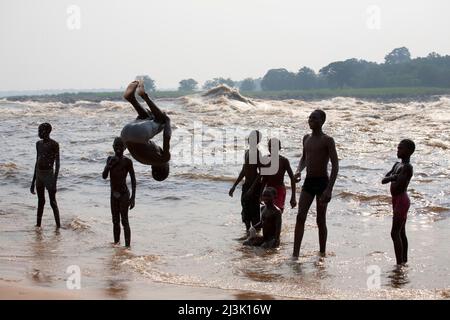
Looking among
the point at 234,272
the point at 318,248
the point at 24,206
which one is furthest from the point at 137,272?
the point at 24,206

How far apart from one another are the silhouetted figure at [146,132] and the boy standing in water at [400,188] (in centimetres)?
350

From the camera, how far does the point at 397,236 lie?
7895 mm

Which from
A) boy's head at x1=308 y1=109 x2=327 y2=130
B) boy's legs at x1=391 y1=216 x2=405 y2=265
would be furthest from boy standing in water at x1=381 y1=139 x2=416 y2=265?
boy's head at x1=308 y1=109 x2=327 y2=130

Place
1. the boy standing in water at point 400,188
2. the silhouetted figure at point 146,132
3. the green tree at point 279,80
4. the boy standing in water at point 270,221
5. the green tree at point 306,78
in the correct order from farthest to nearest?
the green tree at point 279,80 < the green tree at point 306,78 < the boy standing in water at point 270,221 < the boy standing in water at point 400,188 < the silhouetted figure at point 146,132

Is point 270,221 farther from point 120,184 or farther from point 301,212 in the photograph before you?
point 120,184

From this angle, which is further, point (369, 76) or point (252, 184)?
point (369, 76)

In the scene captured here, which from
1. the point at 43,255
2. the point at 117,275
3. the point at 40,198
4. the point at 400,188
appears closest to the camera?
the point at 117,275

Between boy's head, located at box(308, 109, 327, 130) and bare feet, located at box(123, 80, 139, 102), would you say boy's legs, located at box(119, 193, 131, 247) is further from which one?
bare feet, located at box(123, 80, 139, 102)

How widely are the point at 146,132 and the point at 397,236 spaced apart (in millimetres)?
4252

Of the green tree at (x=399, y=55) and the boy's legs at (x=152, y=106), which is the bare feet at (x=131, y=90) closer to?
the boy's legs at (x=152, y=106)

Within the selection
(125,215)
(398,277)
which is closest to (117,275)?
(125,215)

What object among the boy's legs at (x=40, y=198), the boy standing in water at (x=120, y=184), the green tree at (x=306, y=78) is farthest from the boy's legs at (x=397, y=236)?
the green tree at (x=306, y=78)

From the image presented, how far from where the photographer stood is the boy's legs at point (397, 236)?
7.85 metres
